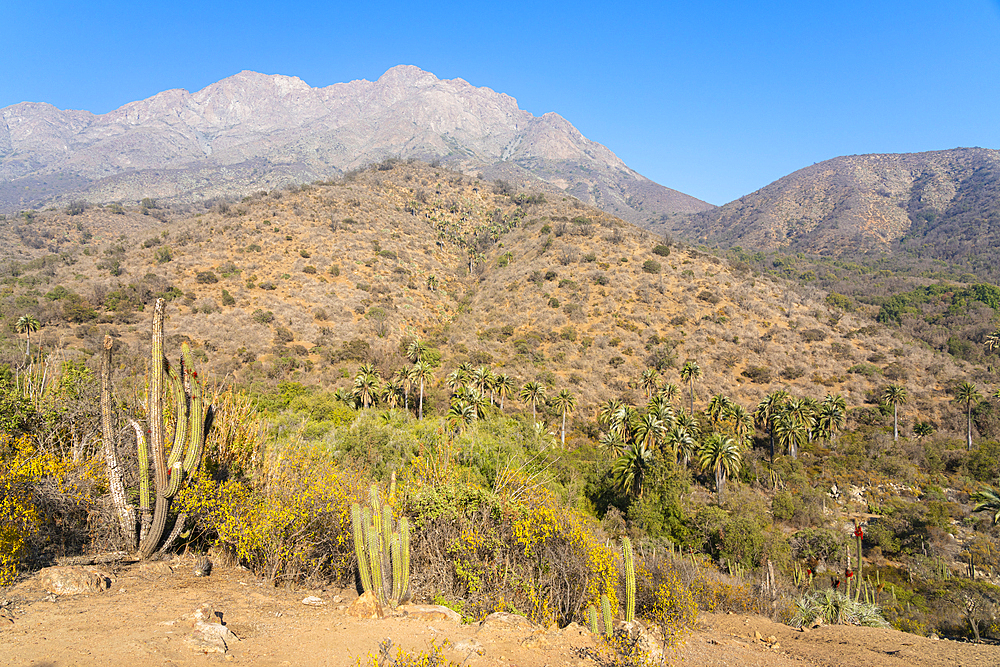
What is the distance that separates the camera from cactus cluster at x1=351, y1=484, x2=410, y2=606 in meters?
7.40

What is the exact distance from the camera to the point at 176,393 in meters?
8.20

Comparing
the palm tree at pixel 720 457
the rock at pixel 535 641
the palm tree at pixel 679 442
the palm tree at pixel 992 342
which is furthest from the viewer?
the palm tree at pixel 992 342

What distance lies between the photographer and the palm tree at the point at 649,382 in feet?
145

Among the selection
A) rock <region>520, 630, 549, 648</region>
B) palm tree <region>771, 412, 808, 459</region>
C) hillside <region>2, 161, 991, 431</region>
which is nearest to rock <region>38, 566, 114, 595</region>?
rock <region>520, 630, 549, 648</region>

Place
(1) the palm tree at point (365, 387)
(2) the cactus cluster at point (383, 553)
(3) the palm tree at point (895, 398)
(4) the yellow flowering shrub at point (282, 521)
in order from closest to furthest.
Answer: (2) the cactus cluster at point (383, 553) → (4) the yellow flowering shrub at point (282, 521) → (1) the palm tree at point (365, 387) → (3) the palm tree at point (895, 398)

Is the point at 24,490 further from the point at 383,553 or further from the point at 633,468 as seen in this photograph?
the point at 633,468

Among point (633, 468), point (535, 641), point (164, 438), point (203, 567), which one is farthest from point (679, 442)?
point (164, 438)

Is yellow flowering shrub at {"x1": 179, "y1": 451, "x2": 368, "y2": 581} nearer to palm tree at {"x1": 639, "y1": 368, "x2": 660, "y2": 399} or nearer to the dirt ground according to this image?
the dirt ground

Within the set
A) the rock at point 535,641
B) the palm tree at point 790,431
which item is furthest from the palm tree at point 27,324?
the palm tree at point 790,431

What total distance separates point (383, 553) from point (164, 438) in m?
4.44

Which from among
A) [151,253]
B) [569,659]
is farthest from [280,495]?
[151,253]

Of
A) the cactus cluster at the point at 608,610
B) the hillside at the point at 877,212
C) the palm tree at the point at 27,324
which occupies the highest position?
the hillside at the point at 877,212

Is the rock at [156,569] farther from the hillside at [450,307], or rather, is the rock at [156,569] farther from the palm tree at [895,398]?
the palm tree at [895,398]

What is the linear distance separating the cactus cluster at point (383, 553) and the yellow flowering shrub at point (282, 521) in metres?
1.11
